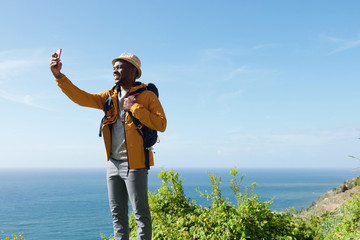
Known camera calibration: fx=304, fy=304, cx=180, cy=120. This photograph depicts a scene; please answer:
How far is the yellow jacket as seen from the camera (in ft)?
9.79

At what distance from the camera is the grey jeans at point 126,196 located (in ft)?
9.75

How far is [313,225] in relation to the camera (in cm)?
448

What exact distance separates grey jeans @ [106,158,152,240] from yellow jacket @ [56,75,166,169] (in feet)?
0.36

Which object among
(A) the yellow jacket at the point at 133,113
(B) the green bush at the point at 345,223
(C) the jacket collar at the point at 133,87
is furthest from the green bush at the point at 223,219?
(C) the jacket collar at the point at 133,87

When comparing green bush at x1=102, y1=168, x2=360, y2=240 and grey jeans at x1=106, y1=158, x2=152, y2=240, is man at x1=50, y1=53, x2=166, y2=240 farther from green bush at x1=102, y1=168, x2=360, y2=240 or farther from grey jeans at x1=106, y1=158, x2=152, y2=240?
green bush at x1=102, y1=168, x2=360, y2=240

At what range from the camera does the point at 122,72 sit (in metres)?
3.23

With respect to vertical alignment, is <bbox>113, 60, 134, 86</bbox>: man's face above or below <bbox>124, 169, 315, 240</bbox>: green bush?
above

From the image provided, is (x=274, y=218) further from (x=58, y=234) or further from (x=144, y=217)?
(x=58, y=234)

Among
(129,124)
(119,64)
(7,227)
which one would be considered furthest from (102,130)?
(7,227)

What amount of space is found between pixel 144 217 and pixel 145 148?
0.67 meters

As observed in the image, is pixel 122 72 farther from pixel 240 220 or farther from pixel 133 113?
pixel 240 220

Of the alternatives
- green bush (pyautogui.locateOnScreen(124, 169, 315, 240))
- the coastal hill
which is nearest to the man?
green bush (pyautogui.locateOnScreen(124, 169, 315, 240))

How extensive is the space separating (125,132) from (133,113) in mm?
274

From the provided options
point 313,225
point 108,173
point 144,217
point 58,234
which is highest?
point 108,173
